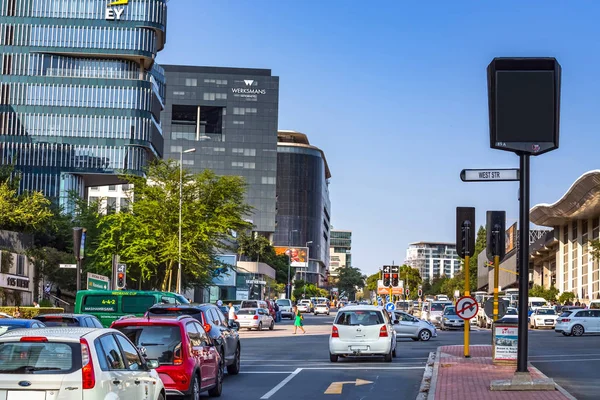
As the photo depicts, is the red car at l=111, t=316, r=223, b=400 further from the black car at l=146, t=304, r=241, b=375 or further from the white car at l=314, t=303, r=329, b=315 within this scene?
the white car at l=314, t=303, r=329, b=315

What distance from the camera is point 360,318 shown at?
2628cm

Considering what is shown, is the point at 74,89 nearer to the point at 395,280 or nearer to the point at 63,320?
the point at 395,280

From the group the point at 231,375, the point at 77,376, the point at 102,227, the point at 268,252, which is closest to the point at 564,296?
the point at 102,227

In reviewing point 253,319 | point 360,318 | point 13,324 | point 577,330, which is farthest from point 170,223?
point 13,324

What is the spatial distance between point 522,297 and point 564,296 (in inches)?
3303

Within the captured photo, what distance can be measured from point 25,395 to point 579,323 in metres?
45.1

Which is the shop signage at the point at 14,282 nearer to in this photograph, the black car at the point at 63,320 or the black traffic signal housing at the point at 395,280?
the black traffic signal housing at the point at 395,280

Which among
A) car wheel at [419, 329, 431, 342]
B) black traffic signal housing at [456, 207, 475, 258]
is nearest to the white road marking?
black traffic signal housing at [456, 207, 475, 258]

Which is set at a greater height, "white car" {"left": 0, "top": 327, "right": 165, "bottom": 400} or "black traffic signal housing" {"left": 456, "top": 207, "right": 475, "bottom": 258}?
"black traffic signal housing" {"left": 456, "top": 207, "right": 475, "bottom": 258}

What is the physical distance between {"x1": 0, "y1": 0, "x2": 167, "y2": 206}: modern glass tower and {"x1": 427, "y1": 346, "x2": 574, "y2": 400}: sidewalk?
76.7 metres

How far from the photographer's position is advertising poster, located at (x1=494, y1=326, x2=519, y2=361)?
2288 cm

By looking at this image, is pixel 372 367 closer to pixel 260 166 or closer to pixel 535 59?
pixel 535 59

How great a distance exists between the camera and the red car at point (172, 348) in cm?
1461

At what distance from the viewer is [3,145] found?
99000 mm
